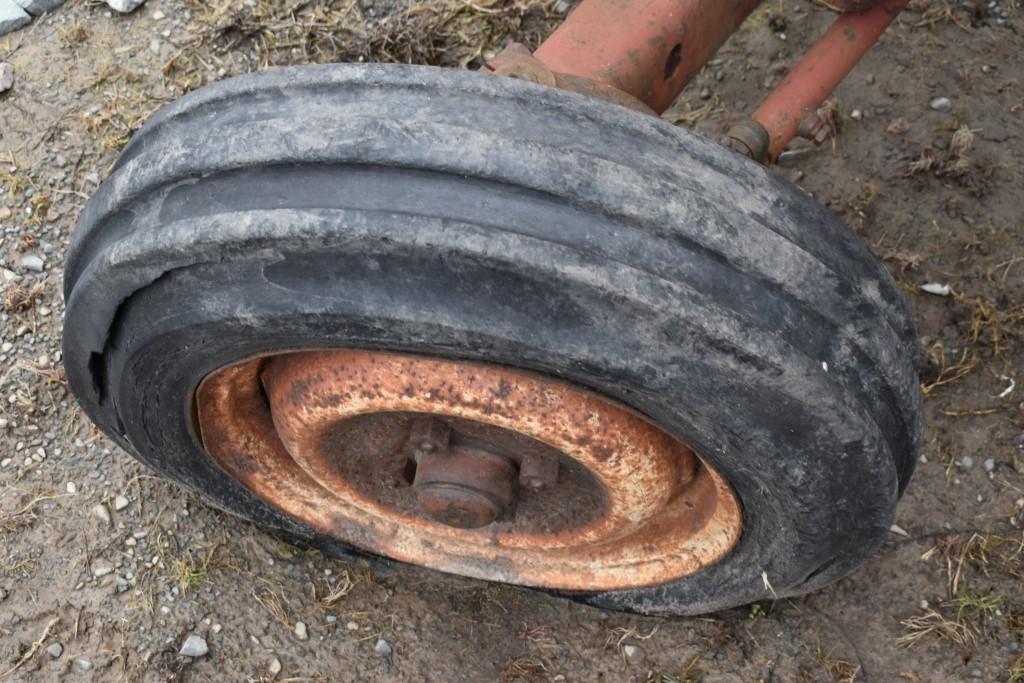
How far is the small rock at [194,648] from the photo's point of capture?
7.57 feet

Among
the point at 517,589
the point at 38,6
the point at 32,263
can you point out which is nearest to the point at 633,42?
the point at 517,589

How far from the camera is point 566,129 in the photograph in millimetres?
1391

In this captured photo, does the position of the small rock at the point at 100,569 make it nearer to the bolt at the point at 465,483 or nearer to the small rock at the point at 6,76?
the bolt at the point at 465,483

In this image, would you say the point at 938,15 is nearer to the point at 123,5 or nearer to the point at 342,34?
the point at 342,34

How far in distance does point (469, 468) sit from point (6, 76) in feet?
7.17

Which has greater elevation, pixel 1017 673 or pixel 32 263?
pixel 32 263

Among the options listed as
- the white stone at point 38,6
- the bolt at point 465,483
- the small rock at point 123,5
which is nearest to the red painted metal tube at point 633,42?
the bolt at point 465,483

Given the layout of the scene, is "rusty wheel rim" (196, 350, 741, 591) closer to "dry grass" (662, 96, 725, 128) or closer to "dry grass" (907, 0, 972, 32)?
"dry grass" (662, 96, 725, 128)

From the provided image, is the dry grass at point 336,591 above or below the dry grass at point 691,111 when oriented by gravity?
below

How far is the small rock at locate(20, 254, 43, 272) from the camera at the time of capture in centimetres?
283

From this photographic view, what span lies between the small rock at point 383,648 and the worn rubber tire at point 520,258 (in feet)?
3.35

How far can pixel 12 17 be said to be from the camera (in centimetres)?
329

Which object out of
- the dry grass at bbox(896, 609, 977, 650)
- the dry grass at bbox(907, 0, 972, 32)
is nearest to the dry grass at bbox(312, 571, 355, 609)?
the dry grass at bbox(896, 609, 977, 650)

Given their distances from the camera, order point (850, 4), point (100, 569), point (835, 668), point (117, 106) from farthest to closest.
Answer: point (117, 106) → point (100, 569) → point (835, 668) → point (850, 4)
